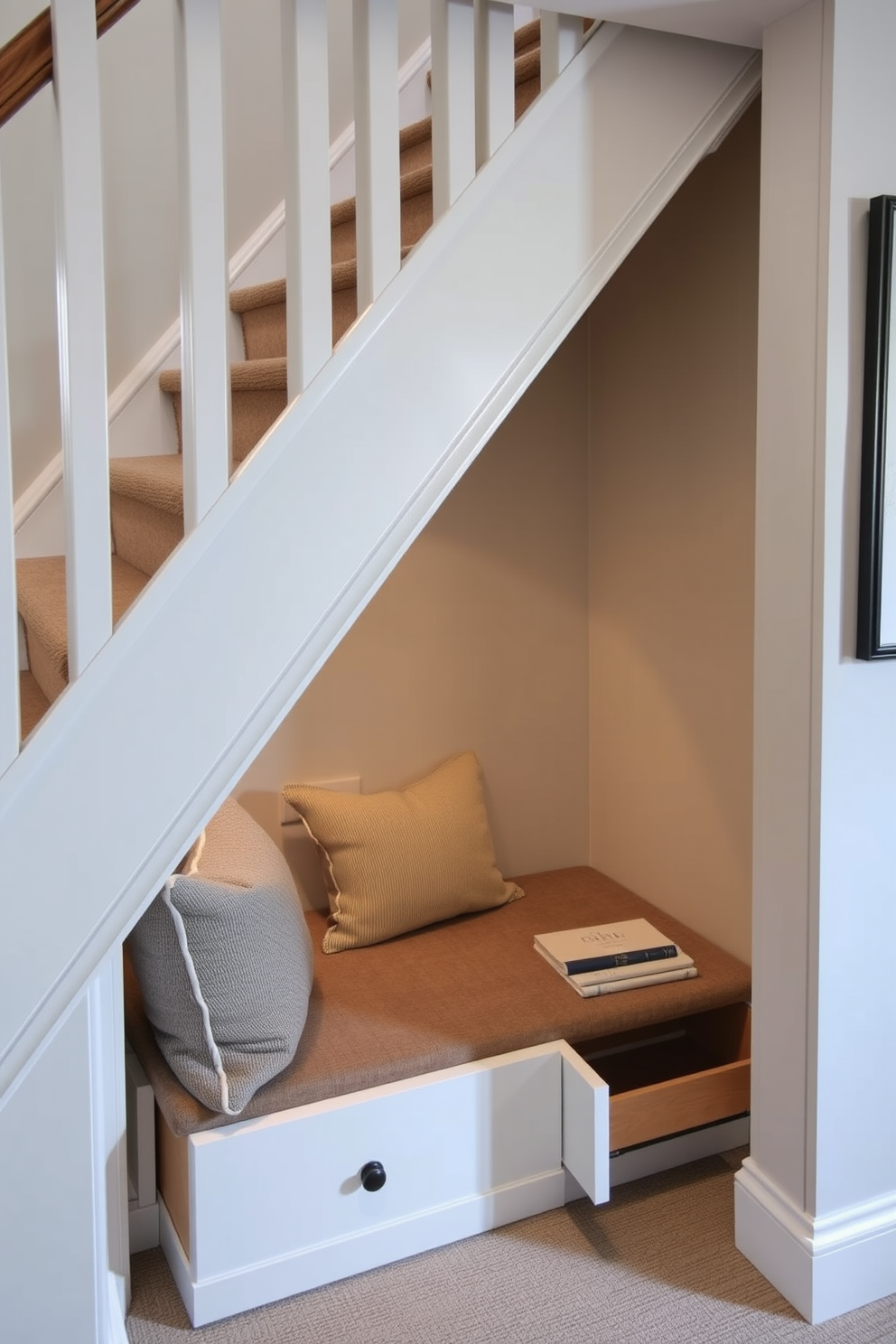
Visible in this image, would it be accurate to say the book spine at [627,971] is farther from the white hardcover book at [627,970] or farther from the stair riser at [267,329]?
the stair riser at [267,329]

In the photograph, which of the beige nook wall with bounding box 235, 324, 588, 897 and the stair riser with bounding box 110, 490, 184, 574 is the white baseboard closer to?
the beige nook wall with bounding box 235, 324, 588, 897

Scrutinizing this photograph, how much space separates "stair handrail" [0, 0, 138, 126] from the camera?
1.24 metres

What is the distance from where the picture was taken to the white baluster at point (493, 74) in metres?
1.56

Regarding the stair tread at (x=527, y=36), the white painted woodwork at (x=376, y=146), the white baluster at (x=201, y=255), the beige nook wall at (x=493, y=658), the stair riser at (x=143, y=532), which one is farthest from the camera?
the beige nook wall at (x=493, y=658)

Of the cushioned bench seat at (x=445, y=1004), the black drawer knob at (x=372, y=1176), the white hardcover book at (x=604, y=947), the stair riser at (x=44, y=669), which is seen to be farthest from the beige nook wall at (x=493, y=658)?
the black drawer knob at (x=372, y=1176)

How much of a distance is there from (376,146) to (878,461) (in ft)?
2.80

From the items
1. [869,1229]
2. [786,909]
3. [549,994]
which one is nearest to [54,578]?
[549,994]

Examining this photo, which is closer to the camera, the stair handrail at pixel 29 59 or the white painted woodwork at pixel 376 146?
the stair handrail at pixel 29 59

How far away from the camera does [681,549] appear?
97.7 inches

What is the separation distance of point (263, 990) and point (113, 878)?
21.0 inches

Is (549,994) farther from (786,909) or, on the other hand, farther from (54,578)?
(54,578)

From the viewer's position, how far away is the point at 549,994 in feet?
7.11

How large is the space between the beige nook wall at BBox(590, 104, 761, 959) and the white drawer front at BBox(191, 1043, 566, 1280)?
65cm

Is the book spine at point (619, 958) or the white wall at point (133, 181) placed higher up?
the white wall at point (133, 181)
